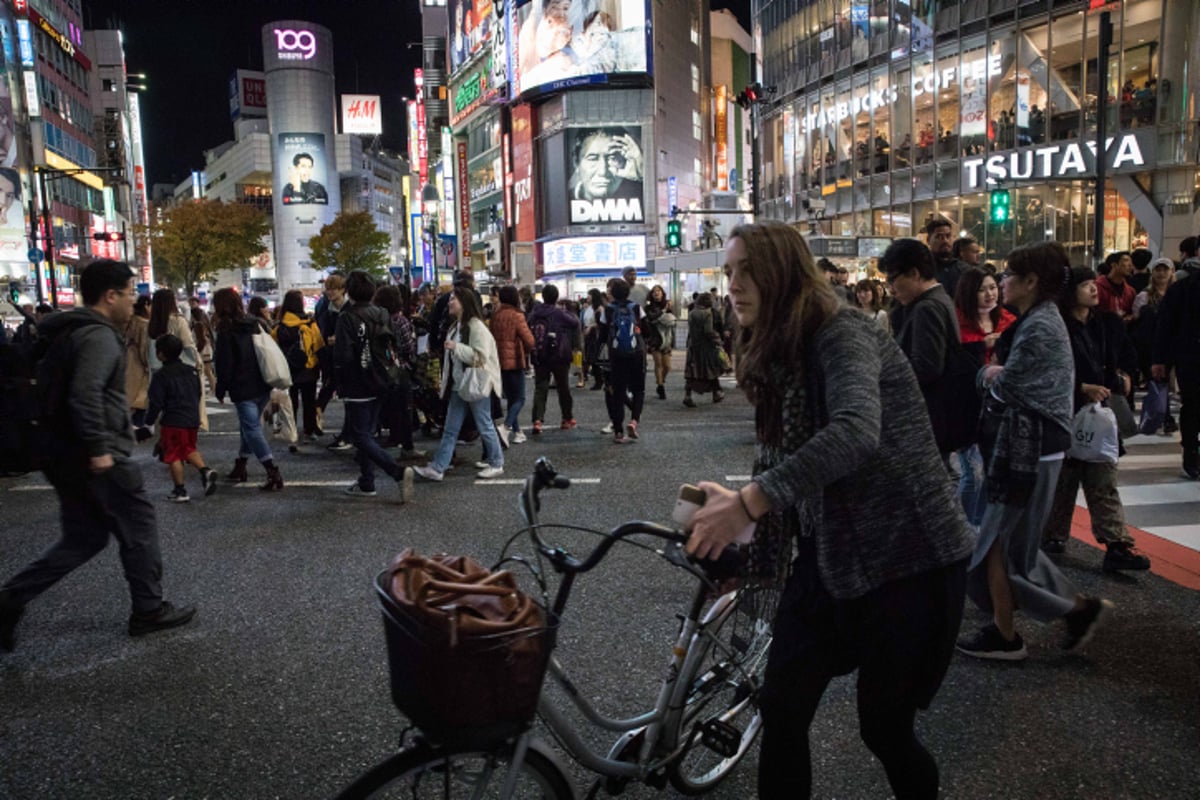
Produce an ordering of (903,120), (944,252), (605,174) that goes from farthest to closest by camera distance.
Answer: (605,174)
(903,120)
(944,252)

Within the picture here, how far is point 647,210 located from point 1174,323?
53.8m

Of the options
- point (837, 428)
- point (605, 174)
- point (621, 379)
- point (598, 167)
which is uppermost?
point (598, 167)

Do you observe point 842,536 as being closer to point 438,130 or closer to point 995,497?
point 995,497

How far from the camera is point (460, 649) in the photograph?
5.62 feet

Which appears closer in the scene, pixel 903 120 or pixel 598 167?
pixel 903 120

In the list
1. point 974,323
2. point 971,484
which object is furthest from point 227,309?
point 971,484

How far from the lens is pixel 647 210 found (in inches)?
2351

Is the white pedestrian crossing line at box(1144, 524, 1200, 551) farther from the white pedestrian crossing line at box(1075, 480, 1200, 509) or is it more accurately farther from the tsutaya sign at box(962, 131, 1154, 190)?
the tsutaya sign at box(962, 131, 1154, 190)

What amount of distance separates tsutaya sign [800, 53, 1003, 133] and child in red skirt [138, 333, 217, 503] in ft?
98.7

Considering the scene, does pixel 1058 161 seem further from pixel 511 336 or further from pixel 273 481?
pixel 273 481

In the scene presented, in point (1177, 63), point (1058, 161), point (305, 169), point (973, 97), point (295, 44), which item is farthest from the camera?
point (295, 44)

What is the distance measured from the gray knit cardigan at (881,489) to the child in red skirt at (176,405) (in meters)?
6.61

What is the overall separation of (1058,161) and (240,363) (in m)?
27.4

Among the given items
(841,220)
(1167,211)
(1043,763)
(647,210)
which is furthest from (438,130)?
(1043,763)
